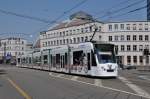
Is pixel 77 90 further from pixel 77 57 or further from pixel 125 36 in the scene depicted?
pixel 125 36

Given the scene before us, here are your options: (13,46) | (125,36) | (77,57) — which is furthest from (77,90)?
(13,46)

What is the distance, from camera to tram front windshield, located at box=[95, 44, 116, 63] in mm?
30609

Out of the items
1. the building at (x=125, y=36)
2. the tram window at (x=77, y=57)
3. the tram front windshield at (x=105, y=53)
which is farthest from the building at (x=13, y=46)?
the tram front windshield at (x=105, y=53)

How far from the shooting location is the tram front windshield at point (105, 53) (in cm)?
3061

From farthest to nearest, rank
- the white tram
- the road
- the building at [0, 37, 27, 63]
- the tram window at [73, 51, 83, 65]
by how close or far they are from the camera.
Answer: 1. the building at [0, 37, 27, 63]
2. the tram window at [73, 51, 83, 65]
3. the white tram
4. the road

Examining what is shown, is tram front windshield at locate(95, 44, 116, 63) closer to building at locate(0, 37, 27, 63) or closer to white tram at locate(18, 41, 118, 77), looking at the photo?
white tram at locate(18, 41, 118, 77)

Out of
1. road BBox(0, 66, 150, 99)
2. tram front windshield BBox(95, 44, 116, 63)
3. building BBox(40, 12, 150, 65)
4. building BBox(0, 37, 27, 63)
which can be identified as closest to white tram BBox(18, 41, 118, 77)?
tram front windshield BBox(95, 44, 116, 63)

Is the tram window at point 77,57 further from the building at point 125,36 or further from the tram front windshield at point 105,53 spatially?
the building at point 125,36

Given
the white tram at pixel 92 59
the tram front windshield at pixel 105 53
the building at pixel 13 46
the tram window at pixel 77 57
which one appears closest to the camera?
the white tram at pixel 92 59

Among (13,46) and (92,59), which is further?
(13,46)

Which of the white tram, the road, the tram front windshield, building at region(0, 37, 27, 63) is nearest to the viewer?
the road

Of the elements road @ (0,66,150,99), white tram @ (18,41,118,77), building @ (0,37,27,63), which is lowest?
road @ (0,66,150,99)

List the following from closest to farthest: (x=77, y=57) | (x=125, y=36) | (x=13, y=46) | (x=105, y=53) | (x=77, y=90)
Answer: (x=77, y=90) → (x=105, y=53) → (x=77, y=57) → (x=125, y=36) → (x=13, y=46)

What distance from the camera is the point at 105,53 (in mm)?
31000
